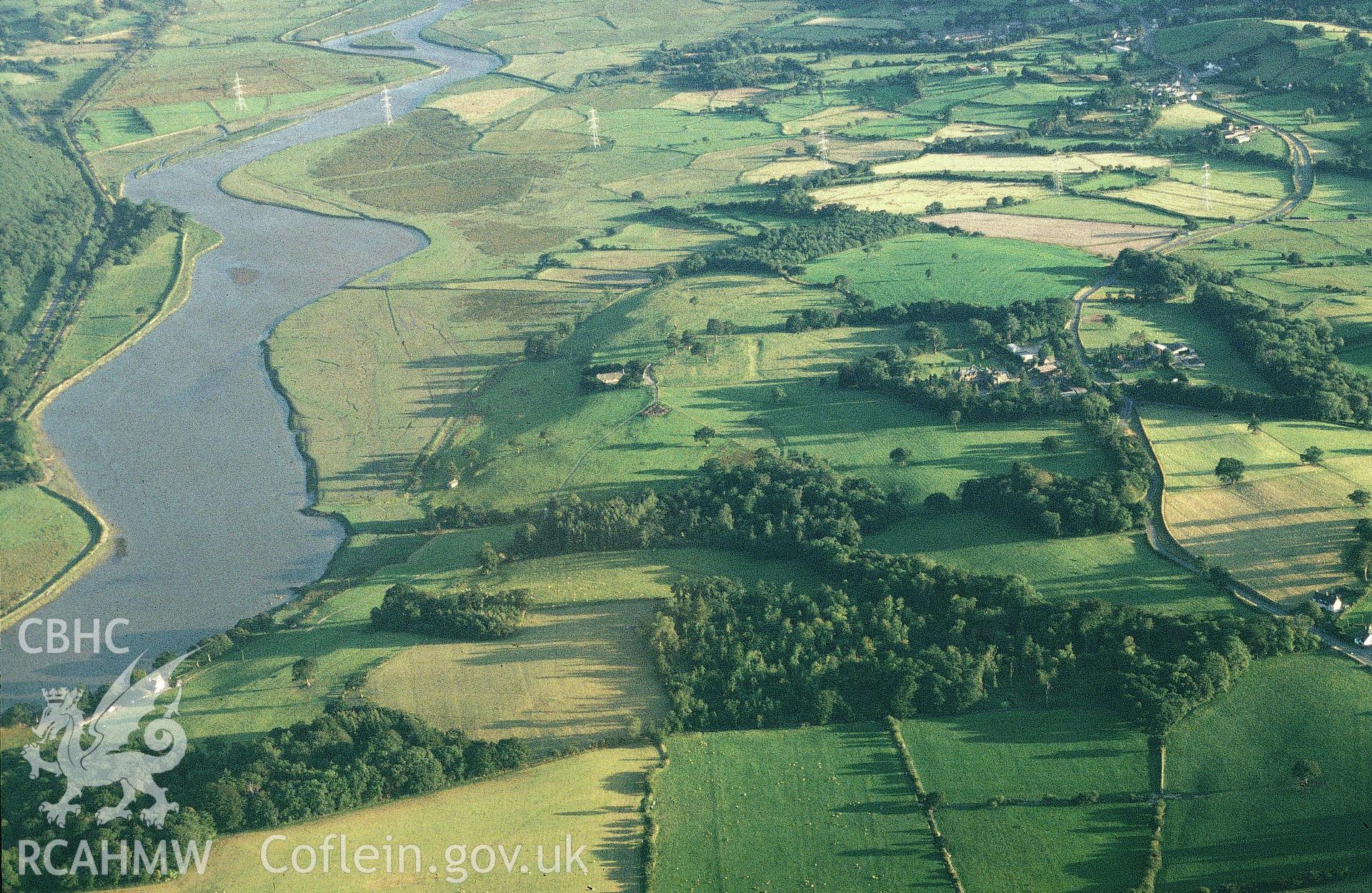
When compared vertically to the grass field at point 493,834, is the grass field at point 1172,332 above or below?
above

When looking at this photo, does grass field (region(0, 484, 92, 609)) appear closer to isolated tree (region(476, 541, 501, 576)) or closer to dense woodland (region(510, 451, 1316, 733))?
isolated tree (region(476, 541, 501, 576))

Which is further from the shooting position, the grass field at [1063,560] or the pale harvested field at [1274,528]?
the pale harvested field at [1274,528]

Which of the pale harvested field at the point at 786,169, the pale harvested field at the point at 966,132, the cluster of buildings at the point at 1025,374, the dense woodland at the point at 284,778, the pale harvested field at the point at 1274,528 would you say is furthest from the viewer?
the pale harvested field at the point at 966,132

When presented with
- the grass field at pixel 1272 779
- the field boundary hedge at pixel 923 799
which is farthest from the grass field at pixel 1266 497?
the field boundary hedge at pixel 923 799

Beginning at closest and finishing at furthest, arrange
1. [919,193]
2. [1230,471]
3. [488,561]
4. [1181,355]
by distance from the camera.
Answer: [1230,471], [488,561], [1181,355], [919,193]

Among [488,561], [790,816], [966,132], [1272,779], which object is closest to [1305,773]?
[1272,779]

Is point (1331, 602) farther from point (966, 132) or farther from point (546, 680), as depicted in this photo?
point (966, 132)

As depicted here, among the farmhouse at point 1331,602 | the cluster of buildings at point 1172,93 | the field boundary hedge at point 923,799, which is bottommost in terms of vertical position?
the field boundary hedge at point 923,799

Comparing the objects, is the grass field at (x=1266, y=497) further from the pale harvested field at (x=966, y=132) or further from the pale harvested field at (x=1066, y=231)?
the pale harvested field at (x=966, y=132)
